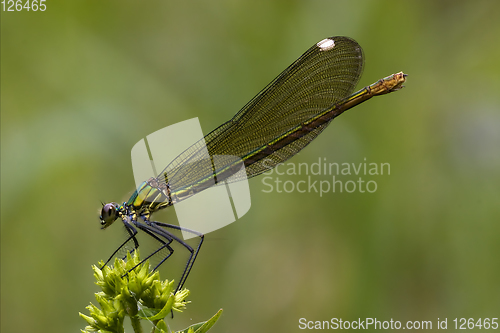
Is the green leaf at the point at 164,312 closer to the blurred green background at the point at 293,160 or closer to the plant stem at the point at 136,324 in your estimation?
the plant stem at the point at 136,324

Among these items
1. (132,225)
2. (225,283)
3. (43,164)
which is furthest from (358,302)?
(43,164)

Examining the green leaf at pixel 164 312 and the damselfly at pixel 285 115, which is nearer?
the green leaf at pixel 164 312

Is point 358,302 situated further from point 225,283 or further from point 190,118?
point 190,118

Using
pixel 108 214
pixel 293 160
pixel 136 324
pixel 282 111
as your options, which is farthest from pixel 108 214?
pixel 293 160

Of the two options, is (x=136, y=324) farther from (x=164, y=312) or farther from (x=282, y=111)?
(x=282, y=111)

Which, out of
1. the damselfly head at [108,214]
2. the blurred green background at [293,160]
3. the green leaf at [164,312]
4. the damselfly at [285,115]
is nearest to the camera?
the green leaf at [164,312]

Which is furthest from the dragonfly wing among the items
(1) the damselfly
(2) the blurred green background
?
(2) the blurred green background

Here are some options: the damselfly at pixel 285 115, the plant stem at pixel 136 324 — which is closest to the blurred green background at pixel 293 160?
the damselfly at pixel 285 115

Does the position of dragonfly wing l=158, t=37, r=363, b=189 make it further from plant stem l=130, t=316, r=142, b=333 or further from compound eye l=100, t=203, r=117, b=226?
plant stem l=130, t=316, r=142, b=333
